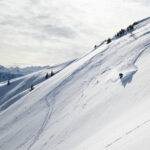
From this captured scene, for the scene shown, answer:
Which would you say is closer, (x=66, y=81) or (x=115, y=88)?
(x=115, y=88)

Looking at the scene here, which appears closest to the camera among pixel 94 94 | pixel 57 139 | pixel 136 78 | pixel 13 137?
pixel 57 139

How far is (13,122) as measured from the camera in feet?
62.8

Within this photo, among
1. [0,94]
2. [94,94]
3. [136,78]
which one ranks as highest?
[136,78]

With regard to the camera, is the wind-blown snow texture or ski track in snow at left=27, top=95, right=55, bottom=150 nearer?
the wind-blown snow texture

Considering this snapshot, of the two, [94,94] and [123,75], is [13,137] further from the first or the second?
[123,75]

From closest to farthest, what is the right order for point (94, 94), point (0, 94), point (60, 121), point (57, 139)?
point (57, 139) < point (60, 121) < point (94, 94) < point (0, 94)

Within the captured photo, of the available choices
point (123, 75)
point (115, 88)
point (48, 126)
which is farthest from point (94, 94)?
point (48, 126)

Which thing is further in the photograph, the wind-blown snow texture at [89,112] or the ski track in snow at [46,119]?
the ski track in snow at [46,119]

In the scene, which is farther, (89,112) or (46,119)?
(46,119)

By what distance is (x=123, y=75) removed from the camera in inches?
569

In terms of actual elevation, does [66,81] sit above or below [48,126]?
above

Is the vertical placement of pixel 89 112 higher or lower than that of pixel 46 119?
higher

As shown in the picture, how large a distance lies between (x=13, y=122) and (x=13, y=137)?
373cm

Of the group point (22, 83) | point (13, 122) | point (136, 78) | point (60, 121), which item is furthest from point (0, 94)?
point (136, 78)
